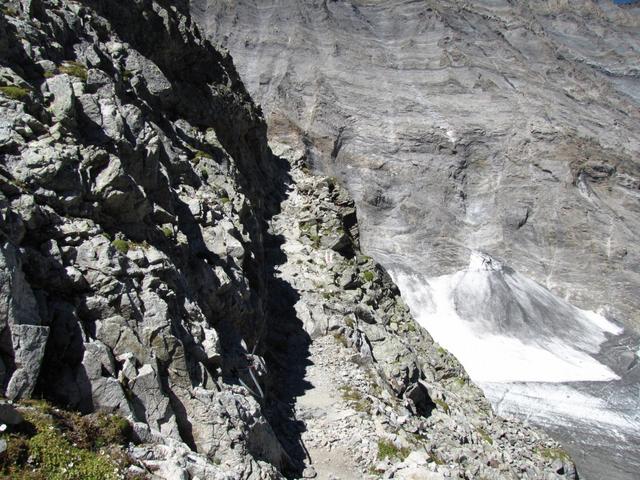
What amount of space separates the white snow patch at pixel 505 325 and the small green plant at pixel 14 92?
5306 cm

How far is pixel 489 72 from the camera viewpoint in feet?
322

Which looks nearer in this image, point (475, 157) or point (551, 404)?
point (551, 404)

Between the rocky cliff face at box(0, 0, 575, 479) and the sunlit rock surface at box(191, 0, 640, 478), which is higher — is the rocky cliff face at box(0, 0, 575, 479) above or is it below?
below

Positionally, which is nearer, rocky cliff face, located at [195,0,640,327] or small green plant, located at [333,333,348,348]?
small green plant, located at [333,333,348,348]

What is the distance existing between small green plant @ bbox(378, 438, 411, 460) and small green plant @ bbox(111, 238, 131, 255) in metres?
10.0

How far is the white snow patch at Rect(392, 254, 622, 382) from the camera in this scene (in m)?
60.9

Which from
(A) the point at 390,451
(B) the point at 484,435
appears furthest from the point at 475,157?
(A) the point at 390,451

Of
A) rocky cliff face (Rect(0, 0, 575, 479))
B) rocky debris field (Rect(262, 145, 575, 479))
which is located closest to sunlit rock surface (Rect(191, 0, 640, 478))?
rocky debris field (Rect(262, 145, 575, 479))

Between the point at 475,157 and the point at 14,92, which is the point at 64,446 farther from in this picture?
the point at 475,157

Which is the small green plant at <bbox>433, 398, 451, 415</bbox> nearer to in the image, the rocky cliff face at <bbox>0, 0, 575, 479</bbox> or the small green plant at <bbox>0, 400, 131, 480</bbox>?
the rocky cliff face at <bbox>0, 0, 575, 479</bbox>

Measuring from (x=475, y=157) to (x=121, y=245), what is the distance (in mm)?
82747

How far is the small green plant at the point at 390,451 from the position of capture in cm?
1678

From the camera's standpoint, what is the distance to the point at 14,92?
42.6 feet

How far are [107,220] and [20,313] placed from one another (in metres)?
4.84
